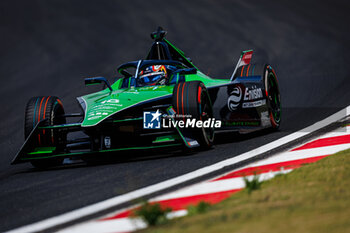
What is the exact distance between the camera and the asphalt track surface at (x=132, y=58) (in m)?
5.77

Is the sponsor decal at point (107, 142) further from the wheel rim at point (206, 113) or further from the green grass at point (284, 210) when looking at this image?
the green grass at point (284, 210)

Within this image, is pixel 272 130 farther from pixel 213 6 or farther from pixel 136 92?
pixel 213 6

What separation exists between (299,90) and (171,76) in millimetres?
4950

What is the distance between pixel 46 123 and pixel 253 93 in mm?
3074

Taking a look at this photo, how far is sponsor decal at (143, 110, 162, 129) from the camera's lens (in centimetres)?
681

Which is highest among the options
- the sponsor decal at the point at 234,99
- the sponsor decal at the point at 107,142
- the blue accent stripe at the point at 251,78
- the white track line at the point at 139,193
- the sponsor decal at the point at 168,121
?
the blue accent stripe at the point at 251,78

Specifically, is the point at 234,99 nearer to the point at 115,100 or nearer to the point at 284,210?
the point at 115,100

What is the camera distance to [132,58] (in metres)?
16.9

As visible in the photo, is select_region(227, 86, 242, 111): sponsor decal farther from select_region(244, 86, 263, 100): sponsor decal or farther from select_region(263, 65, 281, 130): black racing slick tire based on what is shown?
select_region(263, 65, 281, 130): black racing slick tire

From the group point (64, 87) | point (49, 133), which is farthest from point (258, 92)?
point (64, 87)

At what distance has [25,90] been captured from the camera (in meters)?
13.5

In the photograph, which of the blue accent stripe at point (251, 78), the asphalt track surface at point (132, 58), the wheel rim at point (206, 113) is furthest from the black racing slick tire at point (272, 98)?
the wheel rim at point (206, 113)

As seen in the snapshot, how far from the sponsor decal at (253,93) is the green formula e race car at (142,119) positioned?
0.05 feet

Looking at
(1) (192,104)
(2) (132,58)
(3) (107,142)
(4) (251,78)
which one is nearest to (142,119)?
(3) (107,142)
